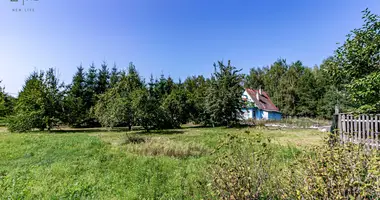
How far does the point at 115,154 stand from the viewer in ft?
22.0

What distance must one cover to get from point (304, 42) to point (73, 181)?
50.3 feet

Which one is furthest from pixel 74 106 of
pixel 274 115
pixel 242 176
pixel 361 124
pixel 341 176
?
pixel 274 115

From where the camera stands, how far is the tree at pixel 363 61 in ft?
19.2

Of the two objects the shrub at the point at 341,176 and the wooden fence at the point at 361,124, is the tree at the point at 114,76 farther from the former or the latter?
the shrub at the point at 341,176

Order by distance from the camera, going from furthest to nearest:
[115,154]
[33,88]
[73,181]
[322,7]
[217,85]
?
[217,85] → [33,88] → [322,7] → [115,154] → [73,181]

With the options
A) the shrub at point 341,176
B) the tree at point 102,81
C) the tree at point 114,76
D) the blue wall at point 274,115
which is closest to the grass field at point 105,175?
the shrub at point 341,176

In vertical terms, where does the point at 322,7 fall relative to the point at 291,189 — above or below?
above

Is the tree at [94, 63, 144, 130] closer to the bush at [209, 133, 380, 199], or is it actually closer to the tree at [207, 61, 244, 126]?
the tree at [207, 61, 244, 126]

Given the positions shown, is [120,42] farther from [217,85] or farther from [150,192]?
[217,85]

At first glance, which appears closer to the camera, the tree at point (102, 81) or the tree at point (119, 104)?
the tree at point (119, 104)

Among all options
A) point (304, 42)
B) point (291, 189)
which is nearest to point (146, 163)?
point (291, 189)

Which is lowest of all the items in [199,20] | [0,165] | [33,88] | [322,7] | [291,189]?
[0,165]

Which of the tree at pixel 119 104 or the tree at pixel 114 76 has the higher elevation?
the tree at pixel 114 76

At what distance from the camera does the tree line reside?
6426 millimetres
